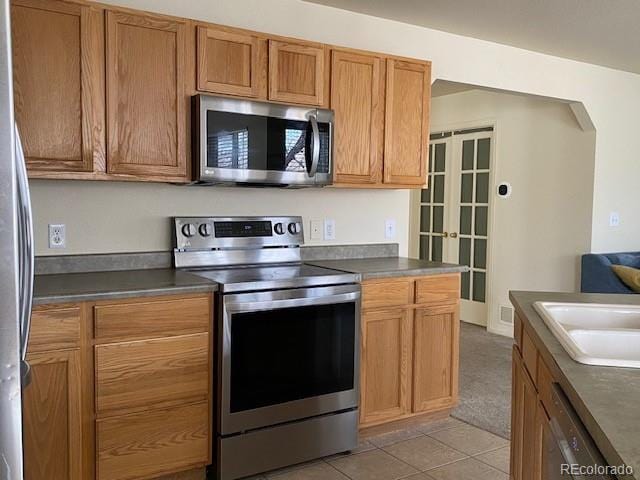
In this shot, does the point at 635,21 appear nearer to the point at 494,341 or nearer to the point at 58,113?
the point at 494,341

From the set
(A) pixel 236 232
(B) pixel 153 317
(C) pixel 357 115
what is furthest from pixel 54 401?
(C) pixel 357 115

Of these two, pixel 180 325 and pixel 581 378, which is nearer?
pixel 581 378

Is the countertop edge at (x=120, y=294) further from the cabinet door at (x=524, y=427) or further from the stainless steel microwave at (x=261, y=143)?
the cabinet door at (x=524, y=427)

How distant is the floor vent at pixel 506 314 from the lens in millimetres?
5457

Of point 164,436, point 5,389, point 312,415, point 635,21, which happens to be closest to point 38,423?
point 164,436

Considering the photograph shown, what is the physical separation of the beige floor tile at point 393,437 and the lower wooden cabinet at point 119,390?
0.97 m

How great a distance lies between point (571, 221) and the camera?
502 centimetres

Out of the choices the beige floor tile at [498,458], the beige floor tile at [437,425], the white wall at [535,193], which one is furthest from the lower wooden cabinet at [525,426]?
the white wall at [535,193]

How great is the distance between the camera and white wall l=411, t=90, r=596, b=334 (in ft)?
16.3

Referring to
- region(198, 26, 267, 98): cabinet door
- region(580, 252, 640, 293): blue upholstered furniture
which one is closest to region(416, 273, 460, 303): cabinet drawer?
region(198, 26, 267, 98): cabinet door

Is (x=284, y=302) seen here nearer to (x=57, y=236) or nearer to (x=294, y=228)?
(x=294, y=228)

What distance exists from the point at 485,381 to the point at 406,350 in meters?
1.27

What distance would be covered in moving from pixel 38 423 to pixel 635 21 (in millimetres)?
3850

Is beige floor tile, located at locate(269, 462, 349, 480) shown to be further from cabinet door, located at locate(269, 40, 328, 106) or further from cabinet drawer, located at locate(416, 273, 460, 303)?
cabinet door, located at locate(269, 40, 328, 106)
